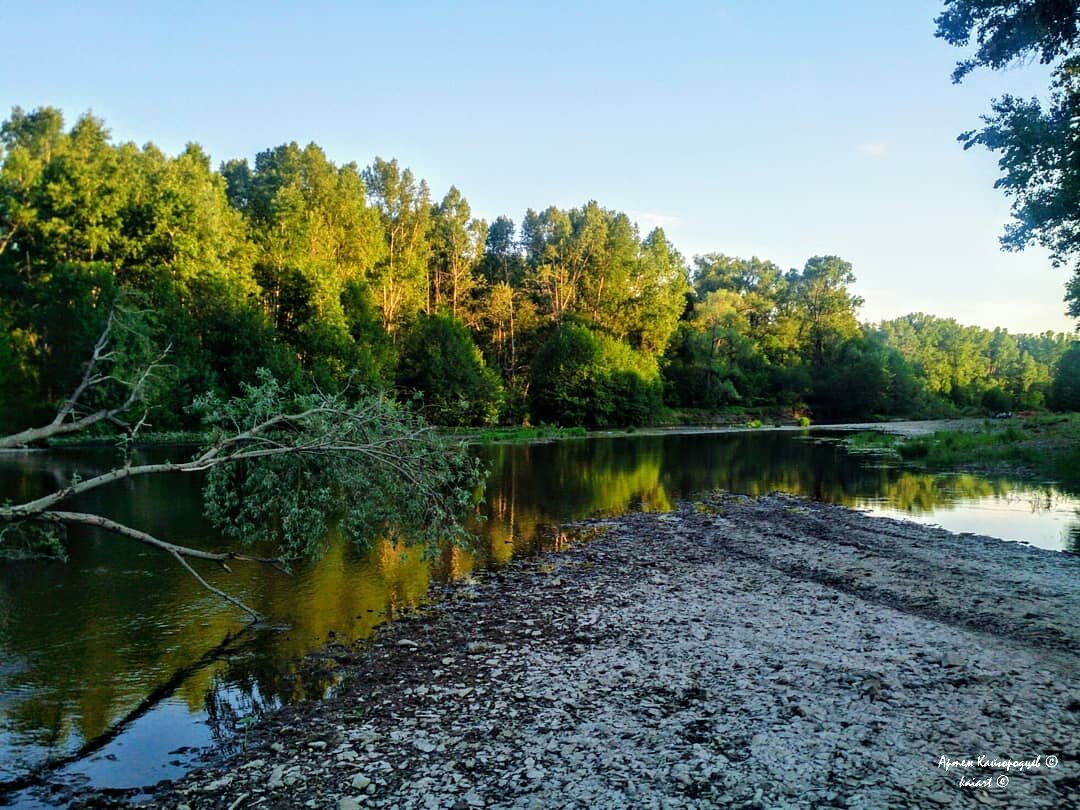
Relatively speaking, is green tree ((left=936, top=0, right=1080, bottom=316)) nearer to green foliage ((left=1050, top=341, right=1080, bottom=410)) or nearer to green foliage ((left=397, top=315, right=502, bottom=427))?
green foliage ((left=397, top=315, right=502, bottom=427))

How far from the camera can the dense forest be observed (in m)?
59.9

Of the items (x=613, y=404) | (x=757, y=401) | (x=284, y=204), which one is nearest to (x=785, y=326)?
(x=757, y=401)

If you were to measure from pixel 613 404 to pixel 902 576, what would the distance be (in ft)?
243

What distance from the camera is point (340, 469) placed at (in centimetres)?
1359

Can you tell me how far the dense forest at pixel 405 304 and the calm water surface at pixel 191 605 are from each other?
6.95 metres

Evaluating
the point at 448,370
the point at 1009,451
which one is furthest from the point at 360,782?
the point at 448,370

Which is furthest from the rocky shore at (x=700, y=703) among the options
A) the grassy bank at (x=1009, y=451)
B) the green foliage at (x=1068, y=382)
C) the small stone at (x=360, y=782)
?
the green foliage at (x=1068, y=382)

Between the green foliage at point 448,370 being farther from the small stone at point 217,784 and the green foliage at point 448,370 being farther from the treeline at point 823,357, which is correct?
the small stone at point 217,784

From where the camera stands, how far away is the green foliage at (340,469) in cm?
1330

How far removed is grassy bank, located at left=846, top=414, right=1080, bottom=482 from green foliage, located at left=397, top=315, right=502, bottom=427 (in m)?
38.9

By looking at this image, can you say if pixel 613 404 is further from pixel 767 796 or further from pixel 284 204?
pixel 767 796

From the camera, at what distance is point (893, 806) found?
6.76 metres

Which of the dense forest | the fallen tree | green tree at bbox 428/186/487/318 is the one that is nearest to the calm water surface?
the fallen tree

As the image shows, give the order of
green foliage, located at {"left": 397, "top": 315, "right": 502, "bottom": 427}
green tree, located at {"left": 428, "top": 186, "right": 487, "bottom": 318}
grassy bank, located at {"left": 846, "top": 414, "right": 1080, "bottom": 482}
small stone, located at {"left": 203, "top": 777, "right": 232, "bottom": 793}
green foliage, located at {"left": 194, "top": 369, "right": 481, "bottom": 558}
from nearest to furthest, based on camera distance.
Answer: small stone, located at {"left": 203, "top": 777, "right": 232, "bottom": 793}, green foliage, located at {"left": 194, "top": 369, "right": 481, "bottom": 558}, grassy bank, located at {"left": 846, "top": 414, "right": 1080, "bottom": 482}, green foliage, located at {"left": 397, "top": 315, "right": 502, "bottom": 427}, green tree, located at {"left": 428, "top": 186, "right": 487, "bottom": 318}
